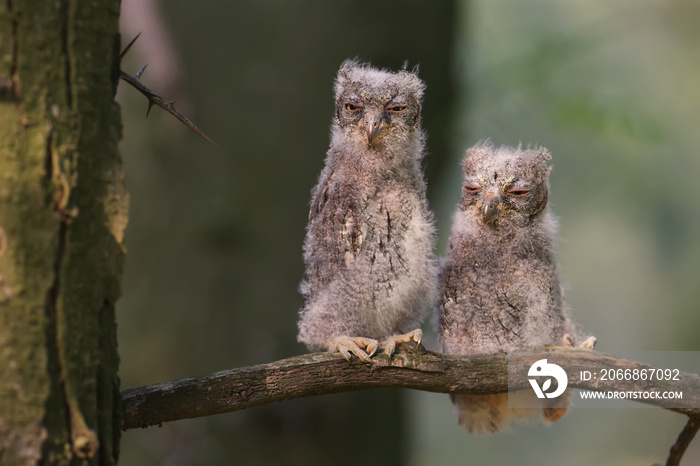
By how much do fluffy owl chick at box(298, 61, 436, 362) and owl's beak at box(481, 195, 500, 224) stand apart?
0.21 meters

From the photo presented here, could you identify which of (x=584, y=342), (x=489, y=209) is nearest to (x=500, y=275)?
(x=489, y=209)

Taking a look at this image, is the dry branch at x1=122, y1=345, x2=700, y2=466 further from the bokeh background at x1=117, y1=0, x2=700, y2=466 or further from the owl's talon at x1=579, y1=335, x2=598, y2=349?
the bokeh background at x1=117, y1=0, x2=700, y2=466

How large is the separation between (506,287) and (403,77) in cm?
83

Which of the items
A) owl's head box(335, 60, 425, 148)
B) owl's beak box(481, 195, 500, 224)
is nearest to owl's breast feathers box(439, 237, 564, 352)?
owl's beak box(481, 195, 500, 224)

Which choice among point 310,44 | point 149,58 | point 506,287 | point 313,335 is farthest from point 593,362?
point 149,58

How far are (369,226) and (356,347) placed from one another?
0.44 m

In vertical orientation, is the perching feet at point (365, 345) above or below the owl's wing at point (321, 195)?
below

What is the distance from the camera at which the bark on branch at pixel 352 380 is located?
5.96 ft

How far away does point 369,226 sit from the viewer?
235cm

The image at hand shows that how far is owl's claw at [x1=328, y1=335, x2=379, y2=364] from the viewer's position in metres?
2.08

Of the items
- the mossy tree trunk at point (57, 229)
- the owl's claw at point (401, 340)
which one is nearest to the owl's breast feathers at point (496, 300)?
the owl's claw at point (401, 340)

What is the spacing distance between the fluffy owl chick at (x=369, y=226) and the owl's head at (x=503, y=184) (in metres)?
0.22

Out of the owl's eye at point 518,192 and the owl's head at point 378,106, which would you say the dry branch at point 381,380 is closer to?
the owl's eye at point 518,192

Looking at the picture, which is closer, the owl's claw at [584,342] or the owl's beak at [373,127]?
the owl's beak at [373,127]
